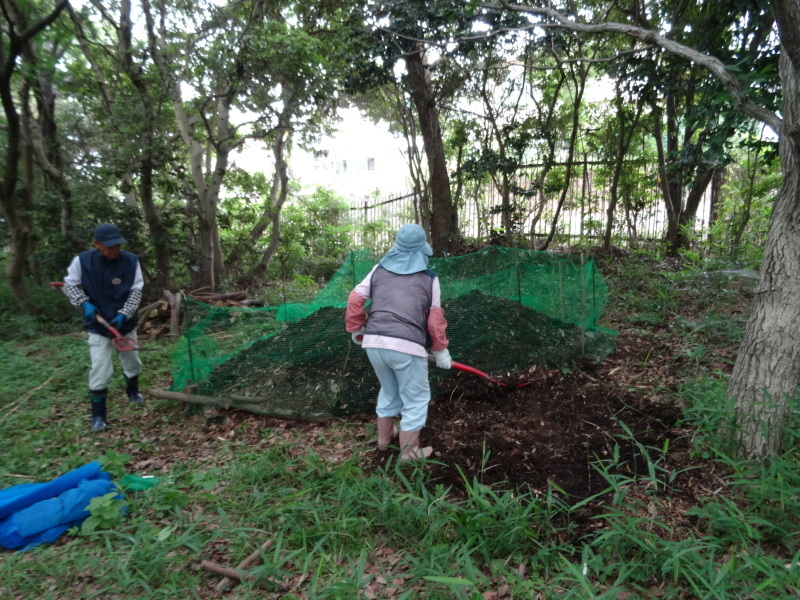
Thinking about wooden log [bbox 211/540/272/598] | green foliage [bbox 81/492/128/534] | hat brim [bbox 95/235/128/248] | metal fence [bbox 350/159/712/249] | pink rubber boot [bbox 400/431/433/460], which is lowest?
wooden log [bbox 211/540/272/598]

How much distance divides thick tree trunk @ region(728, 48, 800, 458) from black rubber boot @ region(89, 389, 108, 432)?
456 cm

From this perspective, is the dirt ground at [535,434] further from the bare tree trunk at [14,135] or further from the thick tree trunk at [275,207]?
the thick tree trunk at [275,207]

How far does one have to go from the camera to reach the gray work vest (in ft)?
10.9

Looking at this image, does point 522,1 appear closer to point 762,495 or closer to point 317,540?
point 762,495

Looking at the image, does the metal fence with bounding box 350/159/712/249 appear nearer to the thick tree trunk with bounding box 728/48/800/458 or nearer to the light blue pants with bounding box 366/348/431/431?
the thick tree trunk with bounding box 728/48/800/458

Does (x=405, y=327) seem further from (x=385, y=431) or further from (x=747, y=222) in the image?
(x=747, y=222)

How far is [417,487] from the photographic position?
3.16m

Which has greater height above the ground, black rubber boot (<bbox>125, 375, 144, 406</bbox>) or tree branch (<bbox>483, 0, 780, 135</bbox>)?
tree branch (<bbox>483, 0, 780, 135</bbox>)

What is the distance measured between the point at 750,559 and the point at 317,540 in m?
2.04

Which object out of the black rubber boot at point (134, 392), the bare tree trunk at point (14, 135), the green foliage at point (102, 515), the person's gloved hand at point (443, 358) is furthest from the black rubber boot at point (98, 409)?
the bare tree trunk at point (14, 135)

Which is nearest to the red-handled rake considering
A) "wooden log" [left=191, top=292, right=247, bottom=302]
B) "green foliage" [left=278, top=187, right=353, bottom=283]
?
"wooden log" [left=191, top=292, right=247, bottom=302]

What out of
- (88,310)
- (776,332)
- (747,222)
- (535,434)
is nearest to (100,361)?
(88,310)

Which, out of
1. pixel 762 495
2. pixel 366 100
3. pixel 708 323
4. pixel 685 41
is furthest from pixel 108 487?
pixel 366 100

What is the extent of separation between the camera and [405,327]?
3.30 metres
